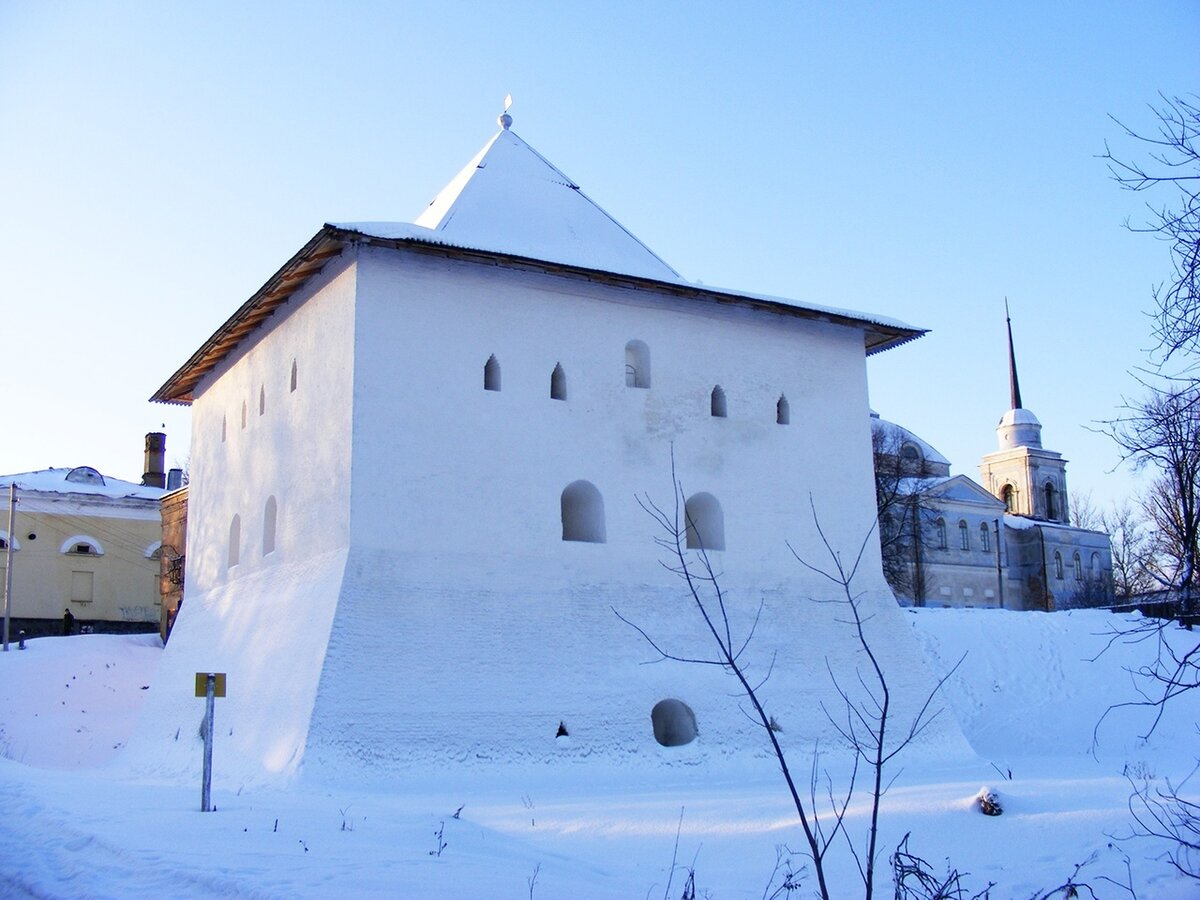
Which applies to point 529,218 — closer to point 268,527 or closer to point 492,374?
point 492,374

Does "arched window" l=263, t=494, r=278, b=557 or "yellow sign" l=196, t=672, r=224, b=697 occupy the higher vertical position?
"arched window" l=263, t=494, r=278, b=557

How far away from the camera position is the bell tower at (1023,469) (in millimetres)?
53594

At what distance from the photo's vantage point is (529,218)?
55.8 ft

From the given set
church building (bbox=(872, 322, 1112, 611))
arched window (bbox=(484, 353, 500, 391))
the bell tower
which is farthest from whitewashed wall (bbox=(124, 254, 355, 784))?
the bell tower

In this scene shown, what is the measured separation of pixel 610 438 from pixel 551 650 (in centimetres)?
289

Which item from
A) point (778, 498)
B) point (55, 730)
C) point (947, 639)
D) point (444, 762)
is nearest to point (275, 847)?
point (444, 762)

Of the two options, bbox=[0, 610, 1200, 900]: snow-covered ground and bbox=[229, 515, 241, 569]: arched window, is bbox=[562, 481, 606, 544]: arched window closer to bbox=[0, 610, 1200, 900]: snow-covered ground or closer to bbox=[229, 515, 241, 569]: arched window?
bbox=[0, 610, 1200, 900]: snow-covered ground

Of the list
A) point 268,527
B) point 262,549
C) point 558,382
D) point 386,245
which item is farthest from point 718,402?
point 262,549

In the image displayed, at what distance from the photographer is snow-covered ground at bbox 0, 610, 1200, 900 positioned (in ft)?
24.1

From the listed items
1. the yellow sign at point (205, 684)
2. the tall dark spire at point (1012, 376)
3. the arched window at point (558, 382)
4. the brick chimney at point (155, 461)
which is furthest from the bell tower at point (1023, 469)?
the yellow sign at point (205, 684)

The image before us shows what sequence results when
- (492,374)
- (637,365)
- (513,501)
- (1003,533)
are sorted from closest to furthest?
(513,501) → (492,374) → (637,365) → (1003,533)

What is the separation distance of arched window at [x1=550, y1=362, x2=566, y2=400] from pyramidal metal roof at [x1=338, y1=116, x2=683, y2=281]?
1.32m

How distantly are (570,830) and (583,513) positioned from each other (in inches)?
241

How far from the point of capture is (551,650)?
14188mm
